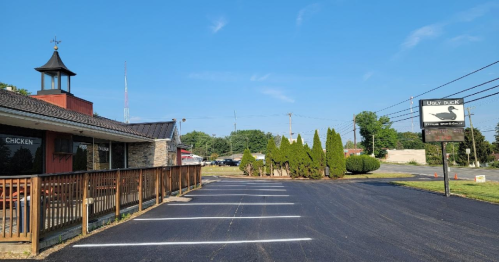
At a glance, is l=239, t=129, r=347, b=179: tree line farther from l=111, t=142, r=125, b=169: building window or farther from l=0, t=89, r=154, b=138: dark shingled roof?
l=0, t=89, r=154, b=138: dark shingled roof

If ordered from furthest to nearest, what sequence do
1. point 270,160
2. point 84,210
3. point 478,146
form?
point 478,146, point 270,160, point 84,210

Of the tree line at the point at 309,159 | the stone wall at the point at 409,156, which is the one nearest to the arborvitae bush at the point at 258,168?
the tree line at the point at 309,159

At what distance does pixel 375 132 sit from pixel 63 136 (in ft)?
303

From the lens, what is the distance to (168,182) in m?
13.9

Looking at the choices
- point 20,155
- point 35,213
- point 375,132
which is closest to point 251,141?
point 375,132

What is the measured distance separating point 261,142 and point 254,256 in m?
123

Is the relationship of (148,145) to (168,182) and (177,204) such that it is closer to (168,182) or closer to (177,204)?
(168,182)

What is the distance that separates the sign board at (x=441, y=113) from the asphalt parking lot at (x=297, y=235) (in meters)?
6.24

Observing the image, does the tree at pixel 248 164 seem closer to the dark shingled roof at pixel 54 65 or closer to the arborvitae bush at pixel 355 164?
the arborvitae bush at pixel 355 164

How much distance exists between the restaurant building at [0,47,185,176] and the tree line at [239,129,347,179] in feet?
39.3

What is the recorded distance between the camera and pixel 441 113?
17.1m

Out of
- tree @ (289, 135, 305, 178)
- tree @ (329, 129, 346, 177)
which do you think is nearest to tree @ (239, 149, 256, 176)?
tree @ (289, 135, 305, 178)

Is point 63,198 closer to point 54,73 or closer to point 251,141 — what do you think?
point 54,73

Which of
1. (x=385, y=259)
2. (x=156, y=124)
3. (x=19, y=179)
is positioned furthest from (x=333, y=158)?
(x=19, y=179)
